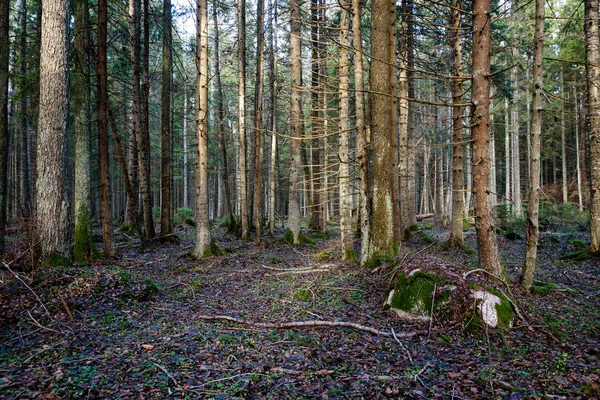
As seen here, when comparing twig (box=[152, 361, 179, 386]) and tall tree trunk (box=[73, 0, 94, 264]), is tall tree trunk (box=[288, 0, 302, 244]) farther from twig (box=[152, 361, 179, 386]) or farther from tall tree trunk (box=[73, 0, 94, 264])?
twig (box=[152, 361, 179, 386])

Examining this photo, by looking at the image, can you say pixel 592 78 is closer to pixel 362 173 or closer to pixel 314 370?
pixel 362 173

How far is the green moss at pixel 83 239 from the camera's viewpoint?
7949 millimetres

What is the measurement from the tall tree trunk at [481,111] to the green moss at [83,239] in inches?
335

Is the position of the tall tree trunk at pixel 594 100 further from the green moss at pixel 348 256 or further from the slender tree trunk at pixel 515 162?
the slender tree trunk at pixel 515 162

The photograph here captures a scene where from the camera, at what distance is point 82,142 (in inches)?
332

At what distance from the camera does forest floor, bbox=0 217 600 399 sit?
3311 millimetres

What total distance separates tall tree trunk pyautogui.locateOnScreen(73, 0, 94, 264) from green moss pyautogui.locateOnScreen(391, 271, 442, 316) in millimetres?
7145

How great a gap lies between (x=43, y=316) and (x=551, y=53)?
112 feet

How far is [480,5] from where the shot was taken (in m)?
5.34

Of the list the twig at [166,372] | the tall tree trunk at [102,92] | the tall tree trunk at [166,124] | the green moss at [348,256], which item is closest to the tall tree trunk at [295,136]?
the green moss at [348,256]

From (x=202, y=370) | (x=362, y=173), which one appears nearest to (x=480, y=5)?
(x=362, y=173)

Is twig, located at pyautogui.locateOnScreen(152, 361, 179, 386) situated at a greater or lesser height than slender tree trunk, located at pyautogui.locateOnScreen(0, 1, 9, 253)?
lesser

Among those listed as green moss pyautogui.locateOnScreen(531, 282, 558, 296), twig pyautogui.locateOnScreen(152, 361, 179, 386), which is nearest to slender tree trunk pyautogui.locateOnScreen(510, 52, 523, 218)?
green moss pyautogui.locateOnScreen(531, 282, 558, 296)

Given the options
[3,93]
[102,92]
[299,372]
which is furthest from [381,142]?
[3,93]
